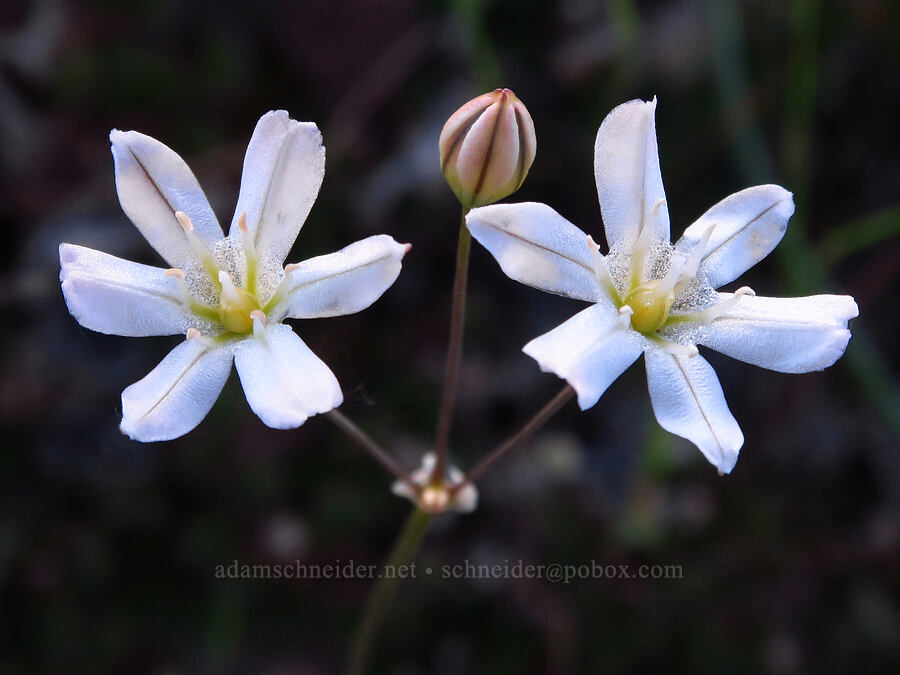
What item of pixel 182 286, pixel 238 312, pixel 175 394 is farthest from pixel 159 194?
pixel 175 394

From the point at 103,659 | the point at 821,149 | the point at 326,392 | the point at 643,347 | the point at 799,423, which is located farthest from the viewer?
the point at 821,149

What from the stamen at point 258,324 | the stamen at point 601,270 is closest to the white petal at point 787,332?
the stamen at point 601,270

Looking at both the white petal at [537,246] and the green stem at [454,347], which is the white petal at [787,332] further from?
the green stem at [454,347]

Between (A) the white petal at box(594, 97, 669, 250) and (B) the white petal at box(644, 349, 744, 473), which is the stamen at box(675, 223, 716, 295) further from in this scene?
(B) the white petal at box(644, 349, 744, 473)

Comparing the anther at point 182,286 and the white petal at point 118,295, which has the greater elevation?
the anther at point 182,286

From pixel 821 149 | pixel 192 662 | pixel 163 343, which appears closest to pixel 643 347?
pixel 163 343

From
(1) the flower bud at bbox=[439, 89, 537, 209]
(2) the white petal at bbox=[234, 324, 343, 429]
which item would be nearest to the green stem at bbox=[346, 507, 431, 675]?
(2) the white petal at bbox=[234, 324, 343, 429]

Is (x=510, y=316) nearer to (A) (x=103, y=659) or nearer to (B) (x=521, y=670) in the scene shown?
(B) (x=521, y=670)

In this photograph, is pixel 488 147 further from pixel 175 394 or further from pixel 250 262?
pixel 175 394
